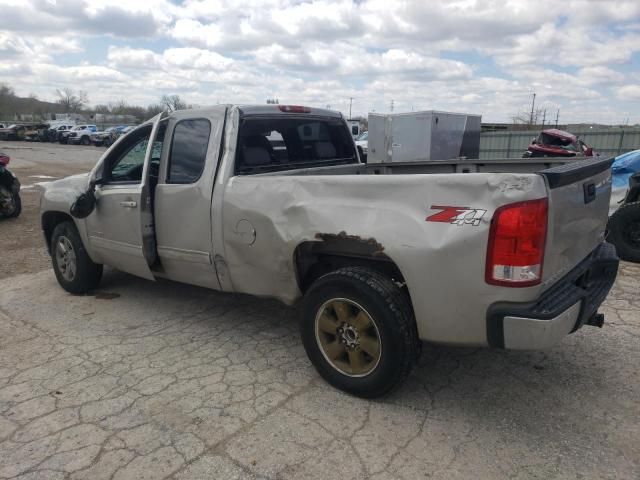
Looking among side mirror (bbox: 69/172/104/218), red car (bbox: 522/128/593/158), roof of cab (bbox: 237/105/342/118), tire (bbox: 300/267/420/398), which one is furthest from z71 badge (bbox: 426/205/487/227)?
red car (bbox: 522/128/593/158)

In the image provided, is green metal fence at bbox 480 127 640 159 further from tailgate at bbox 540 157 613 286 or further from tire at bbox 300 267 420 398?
tire at bbox 300 267 420 398

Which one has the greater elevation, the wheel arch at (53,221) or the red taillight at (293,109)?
the red taillight at (293,109)

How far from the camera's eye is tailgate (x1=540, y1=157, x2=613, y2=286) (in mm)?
2611

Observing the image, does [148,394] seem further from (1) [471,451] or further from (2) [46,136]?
(2) [46,136]

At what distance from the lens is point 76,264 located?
17.2 feet

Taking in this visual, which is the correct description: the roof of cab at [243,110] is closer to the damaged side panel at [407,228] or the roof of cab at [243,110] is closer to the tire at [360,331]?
the damaged side panel at [407,228]

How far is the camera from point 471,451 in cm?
271

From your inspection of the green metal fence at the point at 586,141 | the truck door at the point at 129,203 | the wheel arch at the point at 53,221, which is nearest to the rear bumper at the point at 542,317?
the truck door at the point at 129,203

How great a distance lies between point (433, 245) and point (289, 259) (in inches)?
43.1

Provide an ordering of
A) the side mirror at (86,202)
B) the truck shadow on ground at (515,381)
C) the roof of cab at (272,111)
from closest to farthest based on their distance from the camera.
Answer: the truck shadow on ground at (515,381) → the roof of cab at (272,111) → the side mirror at (86,202)

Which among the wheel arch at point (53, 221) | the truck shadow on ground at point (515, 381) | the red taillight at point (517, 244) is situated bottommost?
the truck shadow on ground at point (515, 381)

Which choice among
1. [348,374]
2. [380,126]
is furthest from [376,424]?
[380,126]

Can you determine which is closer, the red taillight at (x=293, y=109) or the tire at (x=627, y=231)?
the red taillight at (x=293, y=109)

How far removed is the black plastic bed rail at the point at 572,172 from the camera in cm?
255
